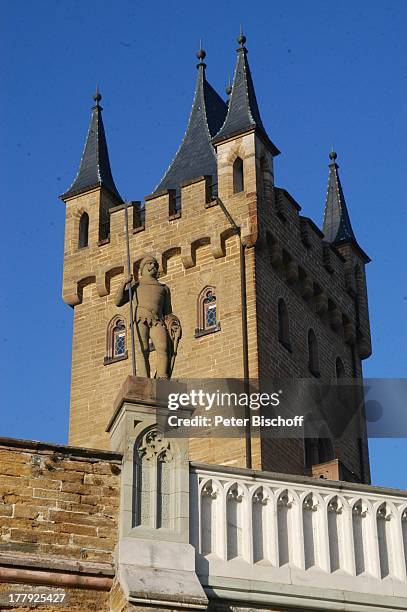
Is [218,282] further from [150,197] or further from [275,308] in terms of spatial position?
[150,197]

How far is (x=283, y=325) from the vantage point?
95.4 ft

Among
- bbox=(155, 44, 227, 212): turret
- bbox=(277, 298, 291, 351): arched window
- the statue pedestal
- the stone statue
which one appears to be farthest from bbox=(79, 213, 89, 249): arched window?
the statue pedestal

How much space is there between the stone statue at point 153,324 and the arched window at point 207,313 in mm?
15192

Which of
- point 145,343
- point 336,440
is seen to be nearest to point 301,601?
point 145,343

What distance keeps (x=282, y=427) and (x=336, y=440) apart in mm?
2772

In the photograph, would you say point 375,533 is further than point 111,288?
No

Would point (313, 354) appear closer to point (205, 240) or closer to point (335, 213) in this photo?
point (205, 240)

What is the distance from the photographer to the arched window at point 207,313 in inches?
1101

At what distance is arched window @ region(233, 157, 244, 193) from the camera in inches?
1142

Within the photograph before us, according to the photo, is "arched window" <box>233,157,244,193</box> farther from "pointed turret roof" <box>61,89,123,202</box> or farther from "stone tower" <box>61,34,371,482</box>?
"pointed turret roof" <box>61,89,123,202</box>

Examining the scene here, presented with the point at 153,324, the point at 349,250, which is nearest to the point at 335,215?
the point at 349,250

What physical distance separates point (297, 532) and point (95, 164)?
2132cm

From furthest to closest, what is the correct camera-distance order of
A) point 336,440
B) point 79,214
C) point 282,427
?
point 79,214 < point 336,440 < point 282,427

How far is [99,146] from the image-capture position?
32.6 m
